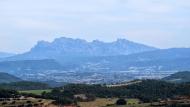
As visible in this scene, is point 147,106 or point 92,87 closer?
point 147,106

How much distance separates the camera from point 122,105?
408 feet

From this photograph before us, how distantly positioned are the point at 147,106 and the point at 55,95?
35.7 metres

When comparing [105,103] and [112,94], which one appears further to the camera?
[112,94]

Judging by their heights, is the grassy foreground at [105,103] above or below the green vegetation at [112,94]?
A: below

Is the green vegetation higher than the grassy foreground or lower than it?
higher

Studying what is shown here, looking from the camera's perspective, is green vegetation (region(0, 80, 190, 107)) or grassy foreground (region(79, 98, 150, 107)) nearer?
grassy foreground (region(79, 98, 150, 107))

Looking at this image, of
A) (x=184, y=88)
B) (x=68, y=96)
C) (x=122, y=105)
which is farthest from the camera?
(x=184, y=88)

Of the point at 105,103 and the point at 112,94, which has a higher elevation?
the point at 112,94

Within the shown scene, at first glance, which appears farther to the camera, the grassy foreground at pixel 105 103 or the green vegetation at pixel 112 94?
the green vegetation at pixel 112 94

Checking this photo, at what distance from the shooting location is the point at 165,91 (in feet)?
511

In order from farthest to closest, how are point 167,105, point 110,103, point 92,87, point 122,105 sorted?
point 92,87
point 110,103
point 122,105
point 167,105

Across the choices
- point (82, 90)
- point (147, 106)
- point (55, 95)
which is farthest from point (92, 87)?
point (147, 106)

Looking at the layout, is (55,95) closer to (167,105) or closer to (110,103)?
(110,103)

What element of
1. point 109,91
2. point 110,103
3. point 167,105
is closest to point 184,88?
point 109,91
